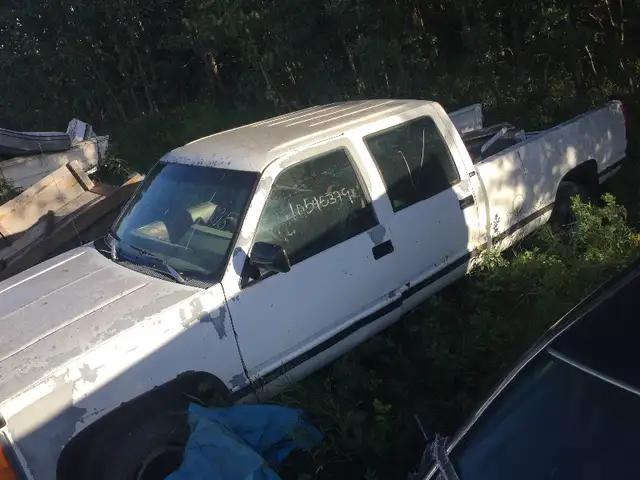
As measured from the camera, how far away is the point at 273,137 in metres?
4.09

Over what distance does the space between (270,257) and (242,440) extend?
943 millimetres

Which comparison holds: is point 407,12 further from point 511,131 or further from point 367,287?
point 367,287

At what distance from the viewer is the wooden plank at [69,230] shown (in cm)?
566

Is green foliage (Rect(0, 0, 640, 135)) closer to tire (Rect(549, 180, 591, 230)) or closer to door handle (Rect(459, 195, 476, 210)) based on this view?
tire (Rect(549, 180, 591, 230))

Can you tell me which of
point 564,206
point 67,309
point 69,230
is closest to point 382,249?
point 67,309

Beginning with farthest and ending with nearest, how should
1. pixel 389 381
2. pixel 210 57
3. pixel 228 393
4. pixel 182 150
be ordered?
pixel 210 57 → pixel 182 150 → pixel 389 381 → pixel 228 393

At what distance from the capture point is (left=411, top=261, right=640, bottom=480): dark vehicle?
2.00 meters

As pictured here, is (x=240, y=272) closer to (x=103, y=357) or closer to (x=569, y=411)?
(x=103, y=357)

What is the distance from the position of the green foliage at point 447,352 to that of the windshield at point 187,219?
97cm

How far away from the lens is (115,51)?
47.4 ft

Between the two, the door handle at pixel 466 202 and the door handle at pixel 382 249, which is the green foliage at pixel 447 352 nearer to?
the door handle at pixel 466 202

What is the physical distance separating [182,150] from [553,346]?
9.42 ft

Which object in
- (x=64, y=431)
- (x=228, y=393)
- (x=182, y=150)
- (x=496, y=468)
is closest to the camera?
(x=496, y=468)

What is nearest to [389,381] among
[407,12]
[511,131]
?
[511,131]
